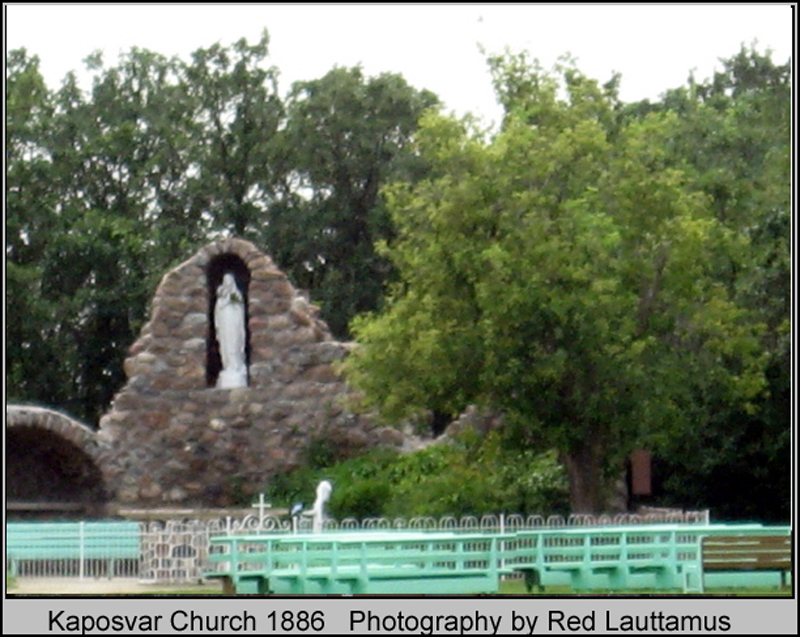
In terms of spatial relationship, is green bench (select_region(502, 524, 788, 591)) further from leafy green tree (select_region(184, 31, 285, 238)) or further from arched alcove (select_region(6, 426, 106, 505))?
leafy green tree (select_region(184, 31, 285, 238))

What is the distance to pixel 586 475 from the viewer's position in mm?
27094

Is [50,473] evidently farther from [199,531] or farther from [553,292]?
[553,292]

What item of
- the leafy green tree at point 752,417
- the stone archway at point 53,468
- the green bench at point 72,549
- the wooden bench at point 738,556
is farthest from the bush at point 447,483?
the wooden bench at point 738,556

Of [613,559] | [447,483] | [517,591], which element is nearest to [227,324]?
[447,483]

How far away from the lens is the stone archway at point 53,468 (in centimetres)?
3206

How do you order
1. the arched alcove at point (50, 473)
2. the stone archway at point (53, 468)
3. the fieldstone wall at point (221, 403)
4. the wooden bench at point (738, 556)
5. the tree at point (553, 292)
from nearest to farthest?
the wooden bench at point (738, 556) < the tree at point (553, 292) < the stone archway at point (53, 468) < the arched alcove at point (50, 473) < the fieldstone wall at point (221, 403)

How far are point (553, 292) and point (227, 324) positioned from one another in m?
10.5

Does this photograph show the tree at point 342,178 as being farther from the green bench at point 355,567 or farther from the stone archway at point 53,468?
the green bench at point 355,567

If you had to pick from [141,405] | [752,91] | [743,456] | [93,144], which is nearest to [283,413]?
[141,405]

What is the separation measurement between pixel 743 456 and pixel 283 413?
8223mm

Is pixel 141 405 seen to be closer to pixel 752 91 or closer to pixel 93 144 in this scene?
pixel 93 144

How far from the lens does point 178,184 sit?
4403 cm

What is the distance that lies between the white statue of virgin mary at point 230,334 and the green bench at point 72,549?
9.53m

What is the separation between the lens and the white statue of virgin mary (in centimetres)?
3438
